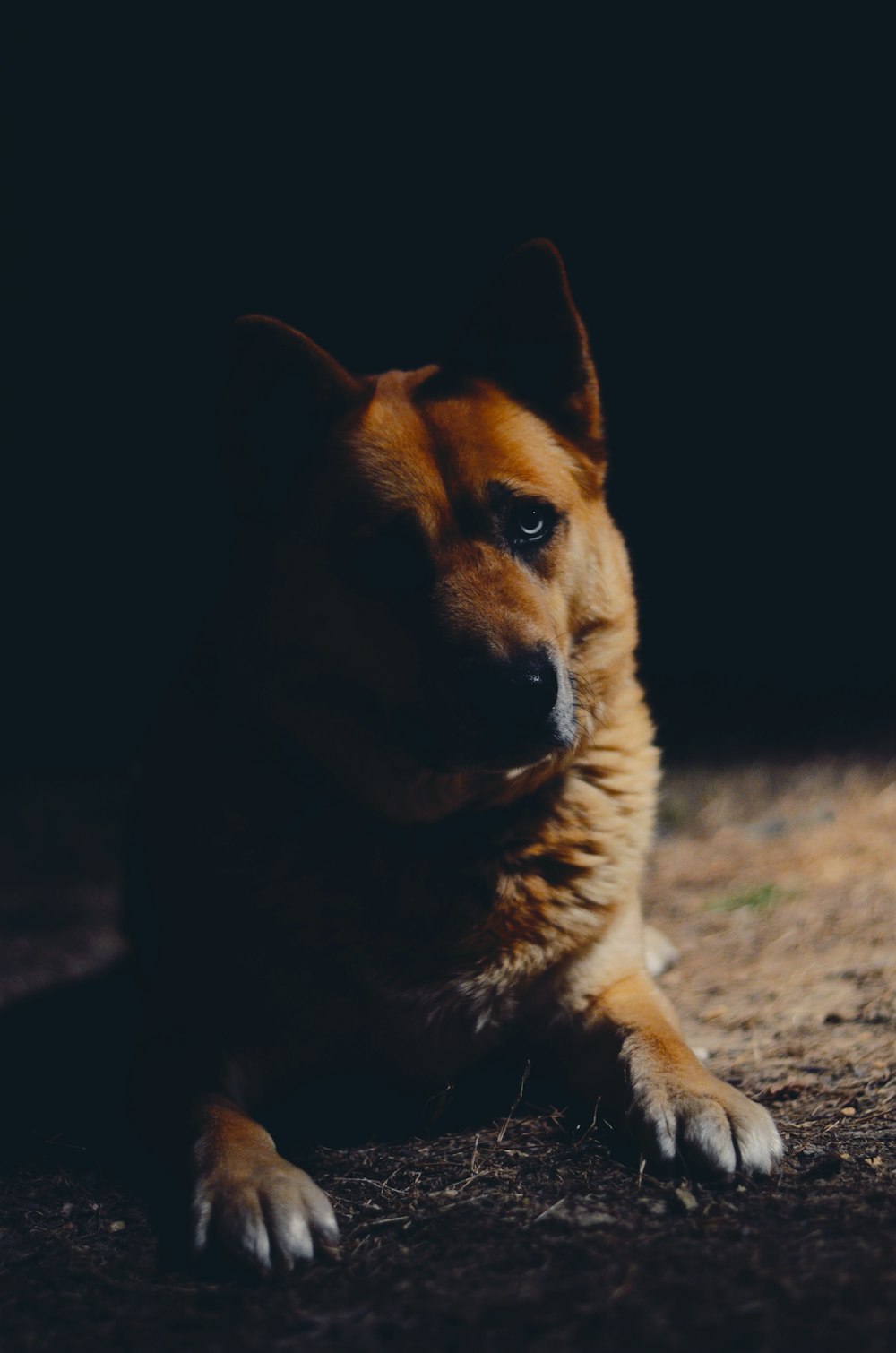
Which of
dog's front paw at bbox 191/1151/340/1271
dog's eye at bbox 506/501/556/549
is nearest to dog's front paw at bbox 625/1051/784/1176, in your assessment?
dog's front paw at bbox 191/1151/340/1271

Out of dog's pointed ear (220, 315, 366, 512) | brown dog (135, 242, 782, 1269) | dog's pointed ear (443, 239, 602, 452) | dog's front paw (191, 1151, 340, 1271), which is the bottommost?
dog's front paw (191, 1151, 340, 1271)

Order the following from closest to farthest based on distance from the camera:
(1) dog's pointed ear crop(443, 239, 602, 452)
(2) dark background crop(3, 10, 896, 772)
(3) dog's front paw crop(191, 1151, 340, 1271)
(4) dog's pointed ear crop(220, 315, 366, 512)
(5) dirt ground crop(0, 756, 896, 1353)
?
(5) dirt ground crop(0, 756, 896, 1353) < (3) dog's front paw crop(191, 1151, 340, 1271) < (4) dog's pointed ear crop(220, 315, 366, 512) < (1) dog's pointed ear crop(443, 239, 602, 452) < (2) dark background crop(3, 10, 896, 772)

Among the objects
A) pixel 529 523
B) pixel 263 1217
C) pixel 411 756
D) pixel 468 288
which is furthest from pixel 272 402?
pixel 468 288

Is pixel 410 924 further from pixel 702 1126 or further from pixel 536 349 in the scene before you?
pixel 536 349

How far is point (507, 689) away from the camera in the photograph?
2.14 m

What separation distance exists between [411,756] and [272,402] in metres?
0.84

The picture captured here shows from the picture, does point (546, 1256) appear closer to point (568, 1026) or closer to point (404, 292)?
point (568, 1026)

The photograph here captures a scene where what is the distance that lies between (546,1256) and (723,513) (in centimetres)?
558

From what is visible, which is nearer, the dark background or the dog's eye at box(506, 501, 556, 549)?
the dog's eye at box(506, 501, 556, 549)

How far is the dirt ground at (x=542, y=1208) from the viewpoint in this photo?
1546mm

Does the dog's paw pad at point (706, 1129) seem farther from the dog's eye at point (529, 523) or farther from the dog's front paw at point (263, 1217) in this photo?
the dog's eye at point (529, 523)

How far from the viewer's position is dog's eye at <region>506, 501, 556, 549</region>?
2439mm

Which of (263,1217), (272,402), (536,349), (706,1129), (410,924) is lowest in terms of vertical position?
(263,1217)

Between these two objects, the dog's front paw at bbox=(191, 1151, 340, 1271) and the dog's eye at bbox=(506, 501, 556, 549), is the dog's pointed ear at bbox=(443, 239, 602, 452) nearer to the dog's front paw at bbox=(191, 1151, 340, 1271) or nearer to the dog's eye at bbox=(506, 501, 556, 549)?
the dog's eye at bbox=(506, 501, 556, 549)
